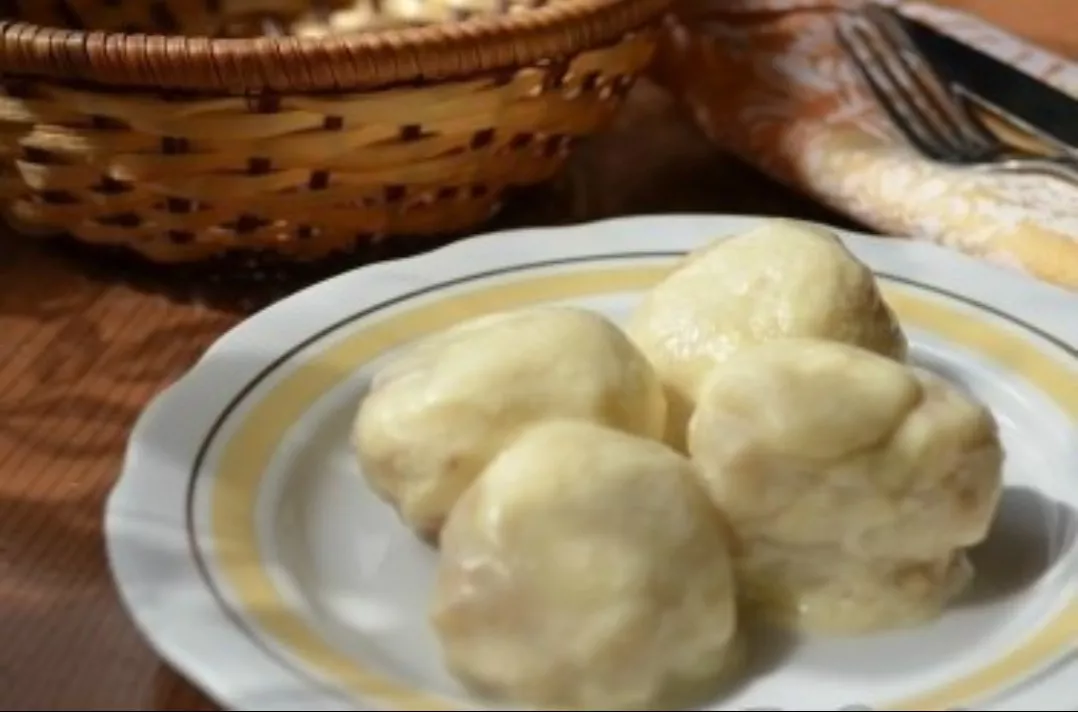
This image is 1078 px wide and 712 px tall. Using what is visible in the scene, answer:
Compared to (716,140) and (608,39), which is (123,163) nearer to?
(608,39)

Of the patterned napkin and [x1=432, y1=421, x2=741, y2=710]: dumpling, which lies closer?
[x1=432, y1=421, x2=741, y2=710]: dumpling

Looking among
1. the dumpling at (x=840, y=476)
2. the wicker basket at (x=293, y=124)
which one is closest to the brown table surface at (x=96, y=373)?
the wicker basket at (x=293, y=124)

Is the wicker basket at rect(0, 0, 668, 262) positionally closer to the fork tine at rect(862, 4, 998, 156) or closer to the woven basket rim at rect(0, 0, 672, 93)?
the woven basket rim at rect(0, 0, 672, 93)

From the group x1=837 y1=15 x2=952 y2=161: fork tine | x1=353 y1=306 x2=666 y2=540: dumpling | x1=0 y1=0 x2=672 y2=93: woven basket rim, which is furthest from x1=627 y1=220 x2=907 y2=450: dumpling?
x1=837 y1=15 x2=952 y2=161: fork tine

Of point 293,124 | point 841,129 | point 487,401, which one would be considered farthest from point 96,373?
point 841,129

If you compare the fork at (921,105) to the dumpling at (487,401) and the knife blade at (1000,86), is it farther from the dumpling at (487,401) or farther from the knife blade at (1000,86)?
the dumpling at (487,401)

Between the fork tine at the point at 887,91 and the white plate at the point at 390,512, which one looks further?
the fork tine at the point at 887,91

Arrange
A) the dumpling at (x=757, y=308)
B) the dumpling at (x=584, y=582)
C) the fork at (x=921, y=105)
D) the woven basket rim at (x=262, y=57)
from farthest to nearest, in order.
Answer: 1. the fork at (x=921, y=105)
2. the woven basket rim at (x=262, y=57)
3. the dumpling at (x=757, y=308)
4. the dumpling at (x=584, y=582)

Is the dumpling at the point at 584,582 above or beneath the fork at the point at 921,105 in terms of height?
above
